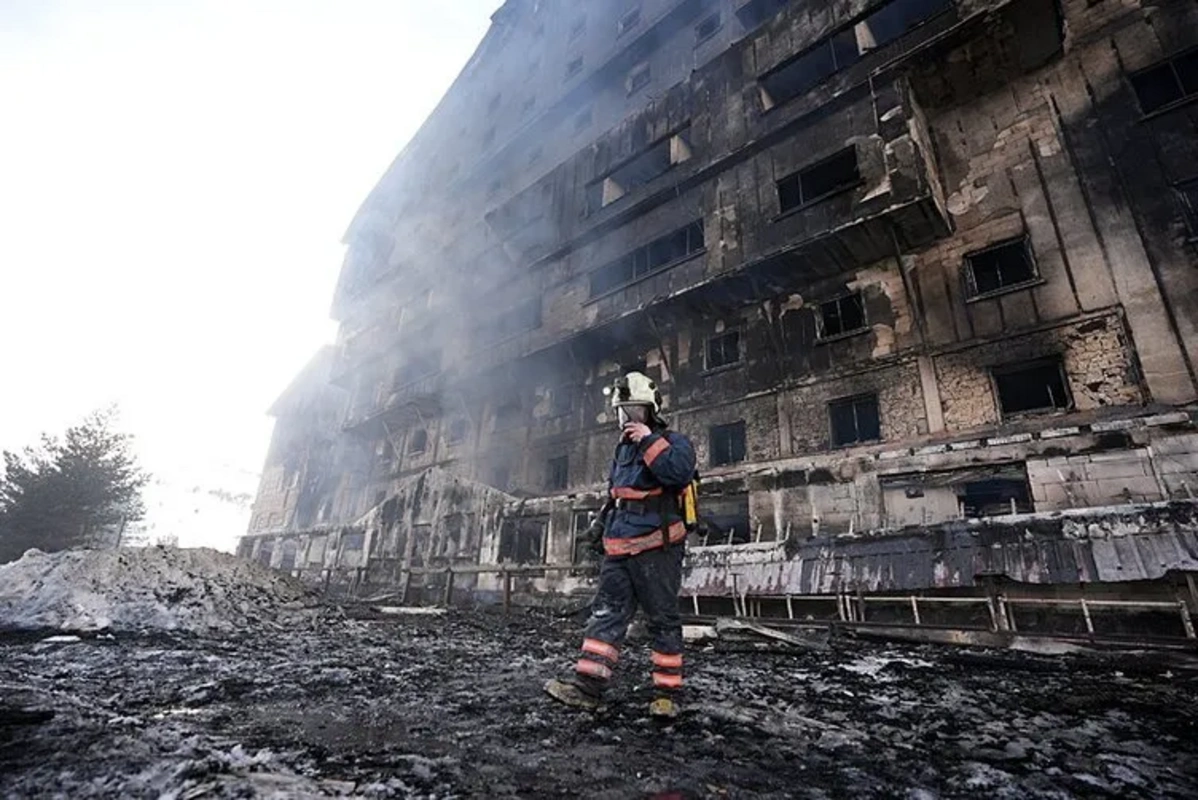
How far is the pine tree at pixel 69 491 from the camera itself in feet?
67.5

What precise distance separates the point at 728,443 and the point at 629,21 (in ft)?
58.8

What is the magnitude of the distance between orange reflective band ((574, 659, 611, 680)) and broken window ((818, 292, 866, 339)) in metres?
11.3

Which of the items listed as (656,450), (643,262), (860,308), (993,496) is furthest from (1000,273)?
(656,450)

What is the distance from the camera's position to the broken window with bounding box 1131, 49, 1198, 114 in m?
10.0

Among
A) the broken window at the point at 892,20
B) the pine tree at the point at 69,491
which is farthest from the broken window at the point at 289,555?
the broken window at the point at 892,20

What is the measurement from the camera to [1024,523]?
701cm

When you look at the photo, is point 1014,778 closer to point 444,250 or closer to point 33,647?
point 33,647

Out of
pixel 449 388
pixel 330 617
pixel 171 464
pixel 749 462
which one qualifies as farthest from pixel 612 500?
pixel 171 464

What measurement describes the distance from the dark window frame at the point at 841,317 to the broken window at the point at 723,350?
2172 millimetres

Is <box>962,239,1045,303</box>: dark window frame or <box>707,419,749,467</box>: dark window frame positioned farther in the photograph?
<box>707,419,749,467</box>: dark window frame

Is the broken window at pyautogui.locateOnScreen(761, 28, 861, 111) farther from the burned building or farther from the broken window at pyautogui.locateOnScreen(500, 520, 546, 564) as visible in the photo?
the broken window at pyautogui.locateOnScreen(500, 520, 546, 564)

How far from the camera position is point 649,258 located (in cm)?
1605

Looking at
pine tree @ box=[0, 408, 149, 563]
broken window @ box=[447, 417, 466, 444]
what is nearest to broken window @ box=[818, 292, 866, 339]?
broken window @ box=[447, 417, 466, 444]

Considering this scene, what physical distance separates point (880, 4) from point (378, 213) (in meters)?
30.0
